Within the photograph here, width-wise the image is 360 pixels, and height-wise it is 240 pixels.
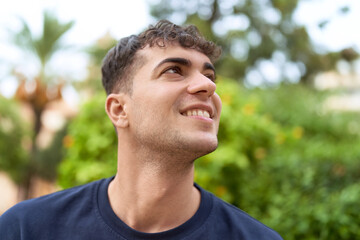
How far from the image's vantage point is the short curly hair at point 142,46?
2309 mm

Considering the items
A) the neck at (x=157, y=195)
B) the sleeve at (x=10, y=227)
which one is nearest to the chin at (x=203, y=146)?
the neck at (x=157, y=195)

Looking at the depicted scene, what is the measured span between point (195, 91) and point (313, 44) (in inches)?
684

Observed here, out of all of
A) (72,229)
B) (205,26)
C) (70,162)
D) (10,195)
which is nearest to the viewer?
(72,229)

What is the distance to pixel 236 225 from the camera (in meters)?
2.17

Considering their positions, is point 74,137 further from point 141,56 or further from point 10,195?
point 10,195

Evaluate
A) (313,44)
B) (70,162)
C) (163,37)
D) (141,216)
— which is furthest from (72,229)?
(313,44)

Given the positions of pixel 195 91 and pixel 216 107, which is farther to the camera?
pixel 216 107

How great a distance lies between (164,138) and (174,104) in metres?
0.21

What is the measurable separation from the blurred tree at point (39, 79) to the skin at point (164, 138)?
48.1 ft

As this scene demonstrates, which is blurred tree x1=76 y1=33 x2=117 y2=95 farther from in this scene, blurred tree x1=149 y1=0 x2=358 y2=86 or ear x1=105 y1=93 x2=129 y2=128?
ear x1=105 y1=93 x2=129 y2=128

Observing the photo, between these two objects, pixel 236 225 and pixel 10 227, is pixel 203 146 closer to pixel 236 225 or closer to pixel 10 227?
pixel 236 225

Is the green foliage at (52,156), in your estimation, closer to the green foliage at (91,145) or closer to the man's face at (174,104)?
the green foliage at (91,145)

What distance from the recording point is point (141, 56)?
2.35 m

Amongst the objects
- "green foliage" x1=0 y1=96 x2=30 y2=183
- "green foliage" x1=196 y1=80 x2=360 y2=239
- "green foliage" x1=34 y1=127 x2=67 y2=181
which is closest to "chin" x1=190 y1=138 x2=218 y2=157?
"green foliage" x1=196 y1=80 x2=360 y2=239
